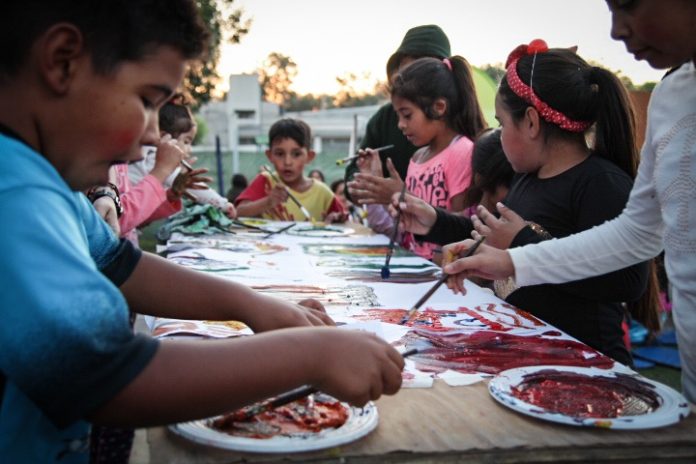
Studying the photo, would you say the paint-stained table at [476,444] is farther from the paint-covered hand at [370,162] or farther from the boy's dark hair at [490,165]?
the paint-covered hand at [370,162]

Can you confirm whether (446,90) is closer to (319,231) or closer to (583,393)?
(319,231)

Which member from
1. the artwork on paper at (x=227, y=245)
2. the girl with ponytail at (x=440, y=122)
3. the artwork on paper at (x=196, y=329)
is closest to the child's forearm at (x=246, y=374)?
the artwork on paper at (x=196, y=329)

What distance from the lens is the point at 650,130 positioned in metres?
1.49

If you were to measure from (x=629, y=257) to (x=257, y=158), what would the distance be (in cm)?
1241

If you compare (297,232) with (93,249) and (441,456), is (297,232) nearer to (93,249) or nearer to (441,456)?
(93,249)

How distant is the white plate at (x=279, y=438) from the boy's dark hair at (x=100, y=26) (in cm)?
49

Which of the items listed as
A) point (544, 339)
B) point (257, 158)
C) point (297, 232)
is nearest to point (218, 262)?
point (297, 232)

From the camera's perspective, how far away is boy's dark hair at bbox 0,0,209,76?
0.79 m

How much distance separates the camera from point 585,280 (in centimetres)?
177

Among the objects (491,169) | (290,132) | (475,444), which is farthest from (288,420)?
(290,132)

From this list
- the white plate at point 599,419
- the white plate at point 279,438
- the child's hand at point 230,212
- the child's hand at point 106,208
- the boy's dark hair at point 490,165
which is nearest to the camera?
the white plate at point 279,438

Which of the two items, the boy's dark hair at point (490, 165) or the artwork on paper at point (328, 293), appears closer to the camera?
the artwork on paper at point (328, 293)

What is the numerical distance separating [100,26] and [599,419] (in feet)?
2.88

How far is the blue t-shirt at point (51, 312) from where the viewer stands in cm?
70
